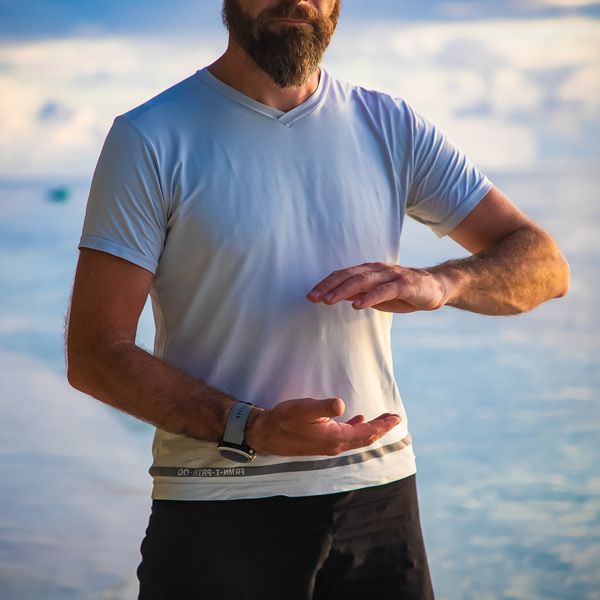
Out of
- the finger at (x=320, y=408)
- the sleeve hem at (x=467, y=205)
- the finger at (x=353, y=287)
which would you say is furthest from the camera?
the sleeve hem at (x=467, y=205)

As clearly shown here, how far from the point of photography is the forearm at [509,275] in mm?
1682

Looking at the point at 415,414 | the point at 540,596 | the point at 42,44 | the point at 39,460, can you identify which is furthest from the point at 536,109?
the point at 39,460

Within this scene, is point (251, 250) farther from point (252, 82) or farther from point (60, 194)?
point (60, 194)

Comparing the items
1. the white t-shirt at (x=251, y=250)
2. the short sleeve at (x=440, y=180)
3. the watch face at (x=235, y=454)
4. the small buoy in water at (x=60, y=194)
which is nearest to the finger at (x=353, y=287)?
the white t-shirt at (x=251, y=250)

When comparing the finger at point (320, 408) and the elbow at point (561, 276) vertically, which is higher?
the elbow at point (561, 276)

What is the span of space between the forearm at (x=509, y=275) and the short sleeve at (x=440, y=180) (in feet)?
0.29

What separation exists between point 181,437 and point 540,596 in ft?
11.3

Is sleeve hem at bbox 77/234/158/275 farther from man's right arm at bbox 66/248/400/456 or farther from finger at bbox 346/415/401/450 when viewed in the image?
finger at bbox 346/415/401/450

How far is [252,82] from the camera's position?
169cm

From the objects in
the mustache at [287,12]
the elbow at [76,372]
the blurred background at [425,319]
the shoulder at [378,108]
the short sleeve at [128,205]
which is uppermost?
the blurred background at [425,319]

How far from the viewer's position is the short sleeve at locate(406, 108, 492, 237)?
1778 mm

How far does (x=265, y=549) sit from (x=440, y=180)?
2.12 ft

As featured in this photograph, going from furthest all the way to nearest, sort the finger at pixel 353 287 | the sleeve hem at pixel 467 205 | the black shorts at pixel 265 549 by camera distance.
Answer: the sleeve hem at pixel 467 205
the black shorts at pixel 265 549
the finger at pixel 353 287

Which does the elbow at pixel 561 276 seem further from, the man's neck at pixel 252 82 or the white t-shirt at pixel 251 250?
the man's neck at pixel 252 82
